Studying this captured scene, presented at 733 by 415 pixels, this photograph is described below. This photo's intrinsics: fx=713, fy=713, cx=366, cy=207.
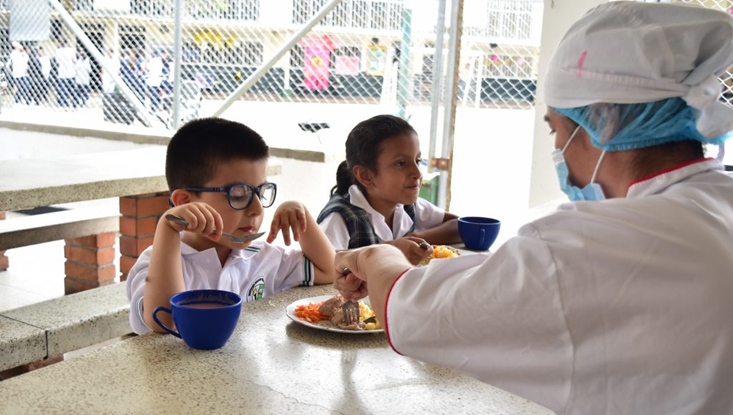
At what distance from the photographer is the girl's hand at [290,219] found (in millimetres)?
2027

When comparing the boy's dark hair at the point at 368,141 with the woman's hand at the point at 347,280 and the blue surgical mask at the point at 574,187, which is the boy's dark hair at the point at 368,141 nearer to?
the woman's hand at the point at 347,280

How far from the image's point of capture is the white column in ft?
17.4

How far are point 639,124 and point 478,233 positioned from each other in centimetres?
137

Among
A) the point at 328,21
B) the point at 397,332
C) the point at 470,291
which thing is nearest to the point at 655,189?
the point at 470,291

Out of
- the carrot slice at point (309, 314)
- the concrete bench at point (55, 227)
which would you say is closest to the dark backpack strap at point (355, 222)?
the carrot slice at point (309, 314)

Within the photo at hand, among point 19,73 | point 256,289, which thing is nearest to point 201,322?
point 256,289

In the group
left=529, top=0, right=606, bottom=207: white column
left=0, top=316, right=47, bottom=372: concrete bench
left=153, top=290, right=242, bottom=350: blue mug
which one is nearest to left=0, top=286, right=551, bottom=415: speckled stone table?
left=153, top=290, right=242, bottom=350: blue mug

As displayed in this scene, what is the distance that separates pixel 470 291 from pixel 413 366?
1.26 feet

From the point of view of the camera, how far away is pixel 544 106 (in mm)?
5453

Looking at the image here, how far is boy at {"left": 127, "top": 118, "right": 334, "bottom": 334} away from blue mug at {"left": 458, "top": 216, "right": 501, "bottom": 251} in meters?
0.60

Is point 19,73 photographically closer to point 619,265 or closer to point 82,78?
point 82,78

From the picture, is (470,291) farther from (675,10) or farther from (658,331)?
(675,10)

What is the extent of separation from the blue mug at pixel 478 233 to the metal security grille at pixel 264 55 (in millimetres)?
2397

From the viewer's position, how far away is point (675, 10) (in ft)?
3.74
